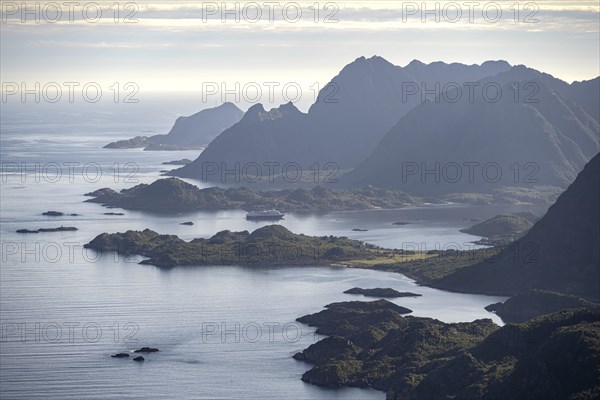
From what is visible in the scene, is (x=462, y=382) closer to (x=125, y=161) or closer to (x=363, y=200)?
(x=363, y=200)

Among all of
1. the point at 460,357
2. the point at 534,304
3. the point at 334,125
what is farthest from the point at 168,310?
the point at 334,125

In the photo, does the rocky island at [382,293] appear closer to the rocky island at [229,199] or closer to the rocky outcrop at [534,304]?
the rocky outcrop at [534,304]

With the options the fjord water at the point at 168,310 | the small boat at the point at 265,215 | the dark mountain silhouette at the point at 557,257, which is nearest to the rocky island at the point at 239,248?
the fjord water at the point at 168,310

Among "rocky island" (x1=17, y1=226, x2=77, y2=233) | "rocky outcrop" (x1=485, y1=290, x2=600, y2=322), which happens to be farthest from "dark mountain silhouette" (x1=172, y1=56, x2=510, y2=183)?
"rocky outcrop" (x1=485, y1=290, x2=600, y2=322)

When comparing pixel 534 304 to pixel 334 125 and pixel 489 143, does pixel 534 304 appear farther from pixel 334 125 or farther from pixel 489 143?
pixel 334 125

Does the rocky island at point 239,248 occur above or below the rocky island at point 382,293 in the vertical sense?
above
